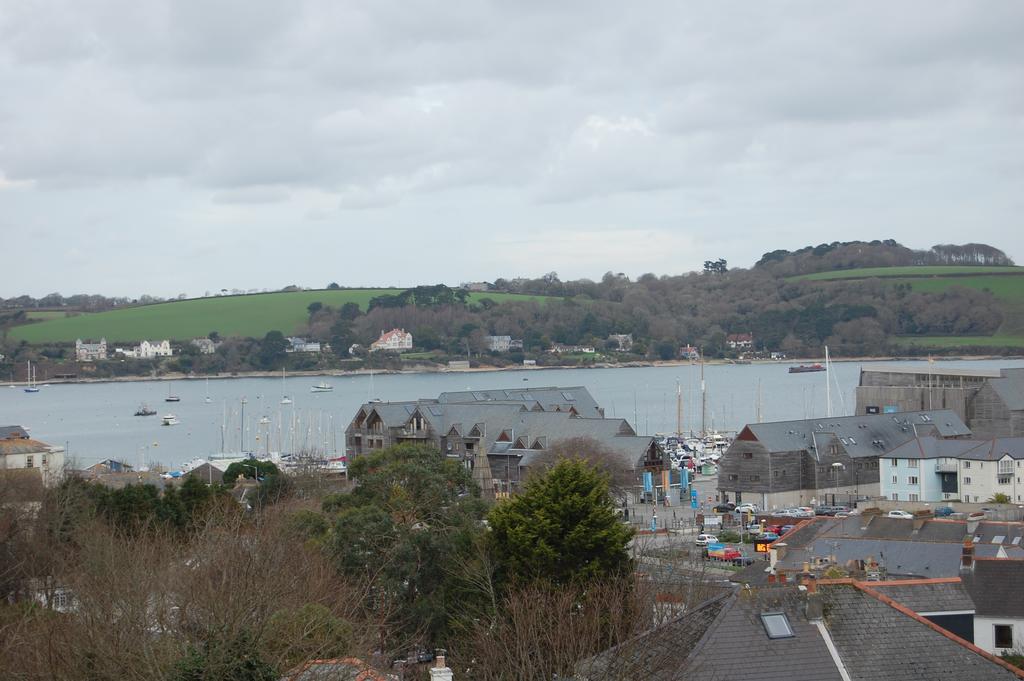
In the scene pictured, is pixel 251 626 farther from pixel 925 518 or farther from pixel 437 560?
pixel 925 518

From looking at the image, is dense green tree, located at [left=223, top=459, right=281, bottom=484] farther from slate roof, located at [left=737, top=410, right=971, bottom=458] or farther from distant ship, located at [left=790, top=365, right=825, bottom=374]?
distant ship, located at [left=790, top=365, right=825, bottom=374]

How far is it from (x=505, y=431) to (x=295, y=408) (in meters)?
83.8

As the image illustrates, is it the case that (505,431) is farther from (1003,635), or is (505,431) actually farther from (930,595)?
(930,595)

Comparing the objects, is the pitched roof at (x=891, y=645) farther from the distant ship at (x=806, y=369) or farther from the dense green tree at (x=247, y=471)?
the distant ship at (x=806, y=369)

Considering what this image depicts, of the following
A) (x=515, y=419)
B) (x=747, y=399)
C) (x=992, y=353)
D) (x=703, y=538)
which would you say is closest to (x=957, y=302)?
(x=992, y=353)

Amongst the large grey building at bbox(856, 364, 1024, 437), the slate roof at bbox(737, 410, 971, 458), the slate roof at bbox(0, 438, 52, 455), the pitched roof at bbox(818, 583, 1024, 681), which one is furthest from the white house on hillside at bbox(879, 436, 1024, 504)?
the pitched roof at bbox(818, 583, 1024, 681)

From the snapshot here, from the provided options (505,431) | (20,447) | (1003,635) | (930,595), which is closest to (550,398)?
(505,431)

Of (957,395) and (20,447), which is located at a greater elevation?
(957,395)

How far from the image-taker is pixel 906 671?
14562mm

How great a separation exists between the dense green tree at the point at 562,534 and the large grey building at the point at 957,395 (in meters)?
45.9

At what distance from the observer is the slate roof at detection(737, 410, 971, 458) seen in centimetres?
5453

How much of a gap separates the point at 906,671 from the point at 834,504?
3812 cm

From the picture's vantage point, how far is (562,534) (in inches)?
904

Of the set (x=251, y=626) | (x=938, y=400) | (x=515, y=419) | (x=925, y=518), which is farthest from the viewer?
(x=938, y=400)
